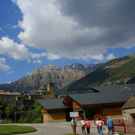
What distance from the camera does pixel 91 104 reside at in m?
43.7

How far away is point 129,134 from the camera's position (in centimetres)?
2033

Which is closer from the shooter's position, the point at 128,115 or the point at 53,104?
the point at 128,115

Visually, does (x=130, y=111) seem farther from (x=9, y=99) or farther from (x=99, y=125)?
(x=9, y=99)

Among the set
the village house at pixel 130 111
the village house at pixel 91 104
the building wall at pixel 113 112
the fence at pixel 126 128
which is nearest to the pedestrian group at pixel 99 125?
the fence at pixel 126 128

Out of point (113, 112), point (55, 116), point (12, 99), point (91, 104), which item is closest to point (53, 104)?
point (55, 116)

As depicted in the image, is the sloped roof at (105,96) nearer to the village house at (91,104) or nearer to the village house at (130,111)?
the village house at (91,104)

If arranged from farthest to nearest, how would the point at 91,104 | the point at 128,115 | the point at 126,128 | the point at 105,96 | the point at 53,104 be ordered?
the point at 53,104 → the point at 105,96 → the point at 91,104 → the point at 128,115 → the point at 126,128

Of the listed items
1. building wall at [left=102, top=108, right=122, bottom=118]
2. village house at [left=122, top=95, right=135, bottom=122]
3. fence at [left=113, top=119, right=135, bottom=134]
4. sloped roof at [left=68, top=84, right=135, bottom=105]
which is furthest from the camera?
sloped roof at [left=68, top=84, right=135, bottom=105]

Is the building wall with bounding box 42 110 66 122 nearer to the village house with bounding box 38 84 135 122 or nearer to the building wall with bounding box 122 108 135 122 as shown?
the village house with bounding box 38 84 135 122

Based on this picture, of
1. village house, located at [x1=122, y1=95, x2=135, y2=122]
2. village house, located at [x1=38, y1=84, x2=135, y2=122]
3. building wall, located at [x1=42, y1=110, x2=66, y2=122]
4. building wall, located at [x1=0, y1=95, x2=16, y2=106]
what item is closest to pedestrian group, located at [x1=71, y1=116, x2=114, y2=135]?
village house, located at [x1=122, y1=95, x2=135, y2=122]

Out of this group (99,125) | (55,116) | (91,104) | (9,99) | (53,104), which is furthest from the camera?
(9,99)

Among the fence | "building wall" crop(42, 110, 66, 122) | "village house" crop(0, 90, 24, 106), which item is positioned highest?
"village house" crop(0, 90, 24, 106)

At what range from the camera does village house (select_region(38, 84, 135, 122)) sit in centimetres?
4401

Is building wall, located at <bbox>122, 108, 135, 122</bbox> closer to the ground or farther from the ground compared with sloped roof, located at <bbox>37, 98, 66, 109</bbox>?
closer to the ground
